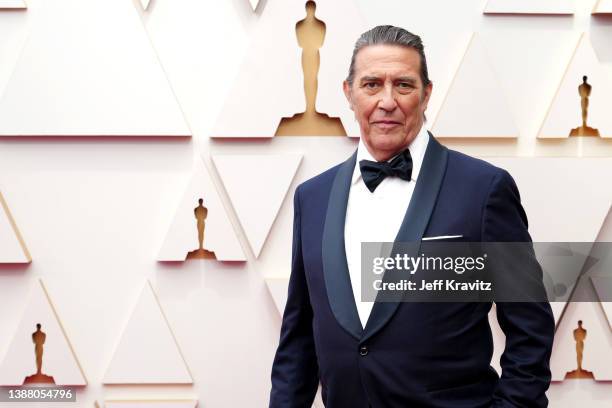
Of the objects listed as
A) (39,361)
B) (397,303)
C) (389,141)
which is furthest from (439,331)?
(39,361)

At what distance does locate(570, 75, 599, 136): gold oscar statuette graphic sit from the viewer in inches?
83.0

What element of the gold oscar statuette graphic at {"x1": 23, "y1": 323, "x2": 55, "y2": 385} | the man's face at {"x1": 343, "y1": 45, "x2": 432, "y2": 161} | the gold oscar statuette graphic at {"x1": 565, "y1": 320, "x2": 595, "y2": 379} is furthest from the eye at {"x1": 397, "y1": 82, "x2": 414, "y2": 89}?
the gold oscar statuette graphic at {"x1": 23, "y1": 323, "x2": 55, "y2": 385}

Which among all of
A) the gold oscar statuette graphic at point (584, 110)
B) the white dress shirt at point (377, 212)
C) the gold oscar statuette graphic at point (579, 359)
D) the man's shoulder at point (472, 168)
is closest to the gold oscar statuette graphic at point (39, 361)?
the white dress shirt at point (377, 212)

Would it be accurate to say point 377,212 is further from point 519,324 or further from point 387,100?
point 519,324

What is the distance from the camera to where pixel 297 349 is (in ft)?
5.28

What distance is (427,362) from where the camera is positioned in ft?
4.51

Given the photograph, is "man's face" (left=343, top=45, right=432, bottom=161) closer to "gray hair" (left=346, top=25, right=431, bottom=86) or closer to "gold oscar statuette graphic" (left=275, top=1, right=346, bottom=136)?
"gray hair" (left=346, top=25, right=431, bottom=86)

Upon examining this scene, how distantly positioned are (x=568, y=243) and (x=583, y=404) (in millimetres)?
456

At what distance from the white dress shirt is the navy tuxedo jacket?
0.10 feet

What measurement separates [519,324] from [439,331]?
15 cm

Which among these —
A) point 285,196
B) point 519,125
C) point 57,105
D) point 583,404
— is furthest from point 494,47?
point 57,105

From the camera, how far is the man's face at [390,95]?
150 centimetres

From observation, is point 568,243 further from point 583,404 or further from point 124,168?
point 124,168

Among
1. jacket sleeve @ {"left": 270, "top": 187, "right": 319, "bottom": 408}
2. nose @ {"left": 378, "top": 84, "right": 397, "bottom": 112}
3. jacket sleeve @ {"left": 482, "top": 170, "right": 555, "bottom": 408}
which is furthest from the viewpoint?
jacket sleeve @ {"left": 270, "top": 187, "right": 319, "bottom": 408}
